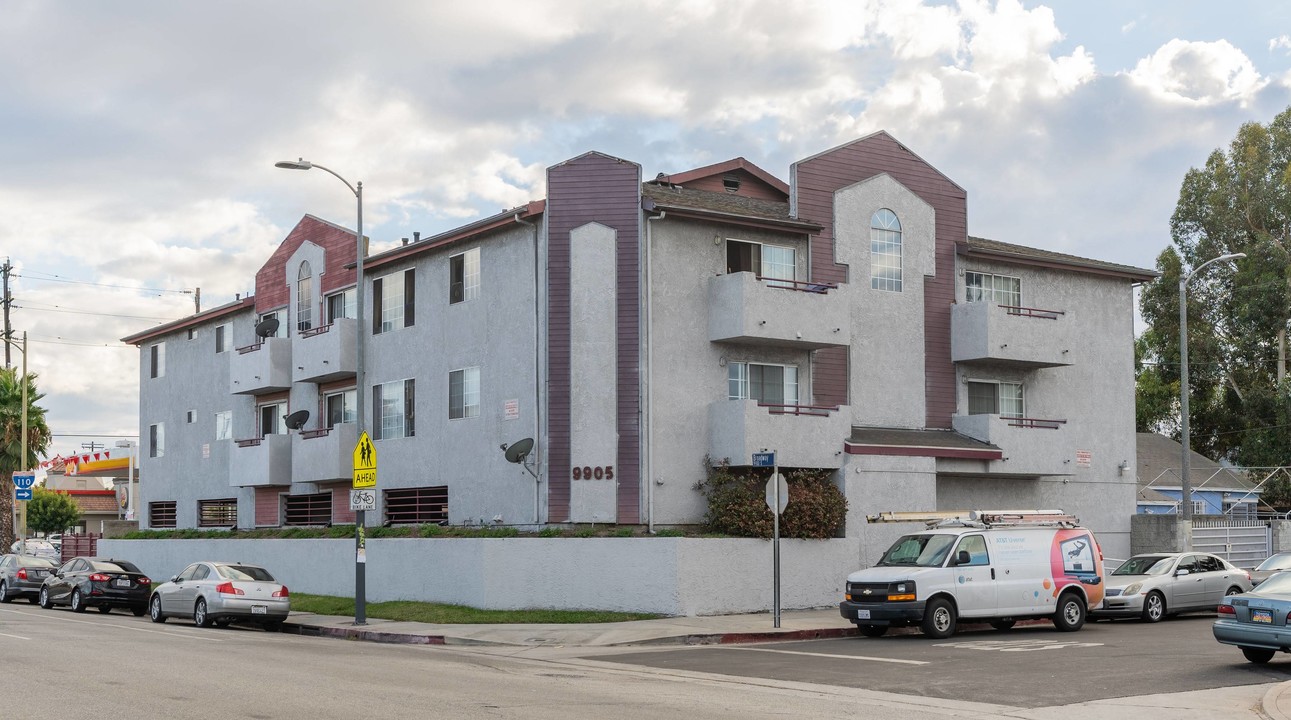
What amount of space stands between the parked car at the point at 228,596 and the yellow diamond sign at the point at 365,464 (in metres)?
2.69

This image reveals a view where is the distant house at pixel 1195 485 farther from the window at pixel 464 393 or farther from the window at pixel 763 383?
the window at pixel 464 393

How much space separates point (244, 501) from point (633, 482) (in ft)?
60.9

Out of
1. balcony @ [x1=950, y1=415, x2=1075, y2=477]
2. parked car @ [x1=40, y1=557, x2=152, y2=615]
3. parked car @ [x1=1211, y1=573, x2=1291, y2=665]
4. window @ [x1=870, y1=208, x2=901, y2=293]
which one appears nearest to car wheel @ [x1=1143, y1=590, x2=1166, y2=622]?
balcony @ [x1=950, y1=415, x2=1075, y2=477]

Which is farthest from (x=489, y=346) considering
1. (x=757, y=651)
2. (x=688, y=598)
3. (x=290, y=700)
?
(x=290, y=700)

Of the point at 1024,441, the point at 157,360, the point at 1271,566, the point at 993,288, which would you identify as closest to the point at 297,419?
the point at 157,360

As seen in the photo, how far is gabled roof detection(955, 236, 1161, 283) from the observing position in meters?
34.7

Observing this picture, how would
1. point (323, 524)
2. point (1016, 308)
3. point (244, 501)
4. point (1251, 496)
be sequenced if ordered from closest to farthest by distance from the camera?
point (1016, 308) < point (323, 524) < point (244, 501) < point (1251, 496)

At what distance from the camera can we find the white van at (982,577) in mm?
23000

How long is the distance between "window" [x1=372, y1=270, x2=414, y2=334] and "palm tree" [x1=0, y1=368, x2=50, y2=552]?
2558 centimetres

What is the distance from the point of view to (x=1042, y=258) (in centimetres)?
3594

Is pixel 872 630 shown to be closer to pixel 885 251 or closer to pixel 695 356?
pixel 695 356

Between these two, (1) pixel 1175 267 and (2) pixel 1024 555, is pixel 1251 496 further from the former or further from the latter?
(2) pixel 1024 555

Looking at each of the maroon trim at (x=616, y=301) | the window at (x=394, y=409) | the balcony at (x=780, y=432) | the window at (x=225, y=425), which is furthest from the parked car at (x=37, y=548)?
the balcony at (x=780, y=432)

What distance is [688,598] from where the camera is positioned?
26641 mm
